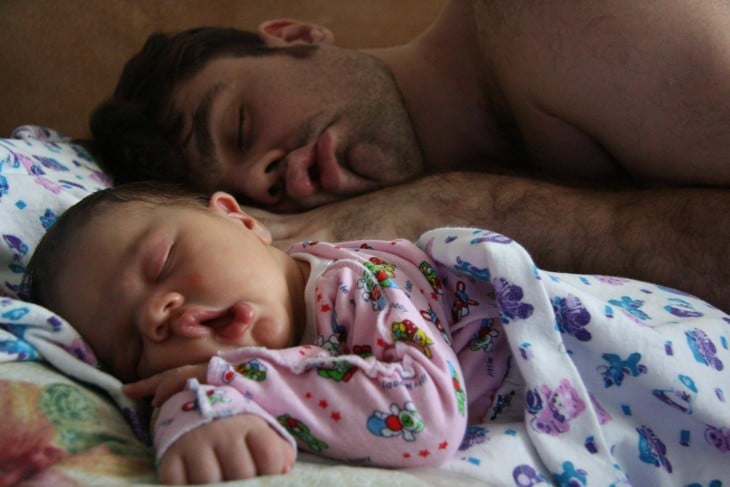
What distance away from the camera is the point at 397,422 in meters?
0.60

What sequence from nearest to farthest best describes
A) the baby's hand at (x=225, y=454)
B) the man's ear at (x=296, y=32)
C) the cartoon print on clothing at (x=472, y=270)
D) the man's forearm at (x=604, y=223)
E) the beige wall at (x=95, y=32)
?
the baby's hand at (x=225, y=454)
the cartoon print on clothing at (x=472, y=270)
the man's forearm at (x=604, y=223)
the man's ear at (x=296, y=32)
the beige wall at (x=95, y=32)

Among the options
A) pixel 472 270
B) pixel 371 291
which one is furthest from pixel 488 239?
pixel 371 291

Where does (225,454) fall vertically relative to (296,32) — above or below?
below

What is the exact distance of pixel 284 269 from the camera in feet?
2.62

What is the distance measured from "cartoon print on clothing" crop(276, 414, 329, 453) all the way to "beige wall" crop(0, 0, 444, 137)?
4.92ft

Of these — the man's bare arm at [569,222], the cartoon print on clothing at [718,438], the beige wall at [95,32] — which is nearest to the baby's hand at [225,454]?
the cartoon print on clothing at [718,438]

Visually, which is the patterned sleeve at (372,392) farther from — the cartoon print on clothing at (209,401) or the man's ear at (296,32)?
the man's ear at (296,32)

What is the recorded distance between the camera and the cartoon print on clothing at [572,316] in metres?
0.72

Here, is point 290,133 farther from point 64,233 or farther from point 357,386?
point 357,386

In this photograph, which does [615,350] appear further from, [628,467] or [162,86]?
[162,86]

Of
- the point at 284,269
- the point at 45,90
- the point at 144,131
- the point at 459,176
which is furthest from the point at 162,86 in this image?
the point at 284,269

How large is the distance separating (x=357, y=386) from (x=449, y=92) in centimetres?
99

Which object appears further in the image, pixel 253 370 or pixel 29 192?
pixel 29 192

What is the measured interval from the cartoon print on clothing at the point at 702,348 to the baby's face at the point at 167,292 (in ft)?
1.46
